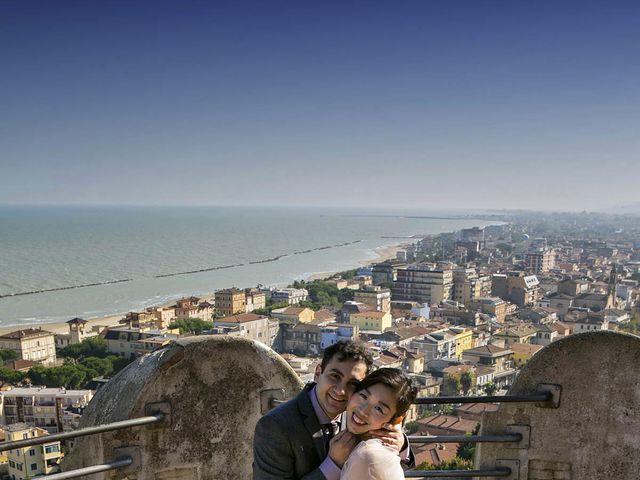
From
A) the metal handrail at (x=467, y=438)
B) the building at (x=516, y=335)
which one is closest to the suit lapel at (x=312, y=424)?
the metal handrail at (x=467, y=438)

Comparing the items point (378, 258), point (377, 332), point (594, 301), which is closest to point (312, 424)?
point (377, 332)

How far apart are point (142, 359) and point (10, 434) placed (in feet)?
50.5

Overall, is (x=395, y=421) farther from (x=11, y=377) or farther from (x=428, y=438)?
(x=11, y=377)

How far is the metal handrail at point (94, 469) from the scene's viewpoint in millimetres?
1763

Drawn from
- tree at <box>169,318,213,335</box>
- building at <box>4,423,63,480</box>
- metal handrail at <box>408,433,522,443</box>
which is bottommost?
tree at <box>169,318,213,335</box>

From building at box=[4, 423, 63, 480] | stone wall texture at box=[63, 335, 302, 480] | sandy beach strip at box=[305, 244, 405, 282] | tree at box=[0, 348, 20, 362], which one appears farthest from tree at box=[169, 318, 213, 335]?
stone wall texture at box=[63, 335, 302, 480]

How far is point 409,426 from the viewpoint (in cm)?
1917

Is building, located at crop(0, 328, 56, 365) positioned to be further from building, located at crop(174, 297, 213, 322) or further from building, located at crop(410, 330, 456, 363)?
building, located at crop(410, 330, 456, 363)

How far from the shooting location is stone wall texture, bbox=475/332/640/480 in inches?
92.6

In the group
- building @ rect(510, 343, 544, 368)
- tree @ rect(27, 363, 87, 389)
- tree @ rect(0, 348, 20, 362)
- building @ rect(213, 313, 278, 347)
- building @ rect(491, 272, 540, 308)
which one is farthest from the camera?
building @ rect(491, 272, 540, 308)

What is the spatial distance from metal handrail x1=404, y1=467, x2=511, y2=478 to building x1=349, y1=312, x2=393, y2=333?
33.5 m

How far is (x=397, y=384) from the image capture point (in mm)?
1433

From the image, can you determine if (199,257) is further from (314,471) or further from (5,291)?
(314,471)

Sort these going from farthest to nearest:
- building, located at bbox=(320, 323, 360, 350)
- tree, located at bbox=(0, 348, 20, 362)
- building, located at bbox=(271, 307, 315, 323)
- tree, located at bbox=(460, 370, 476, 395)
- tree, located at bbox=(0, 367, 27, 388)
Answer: building, located at bbox=(271, 307, 315, 323), building, located at bbox=(320, 323, 360, 350), tree, located at bbox=(0, 348, 20, 362), tree, located at bbox=(460, 370, 476, 395), tree, located at bbox=(0, 367, 27, 388)
